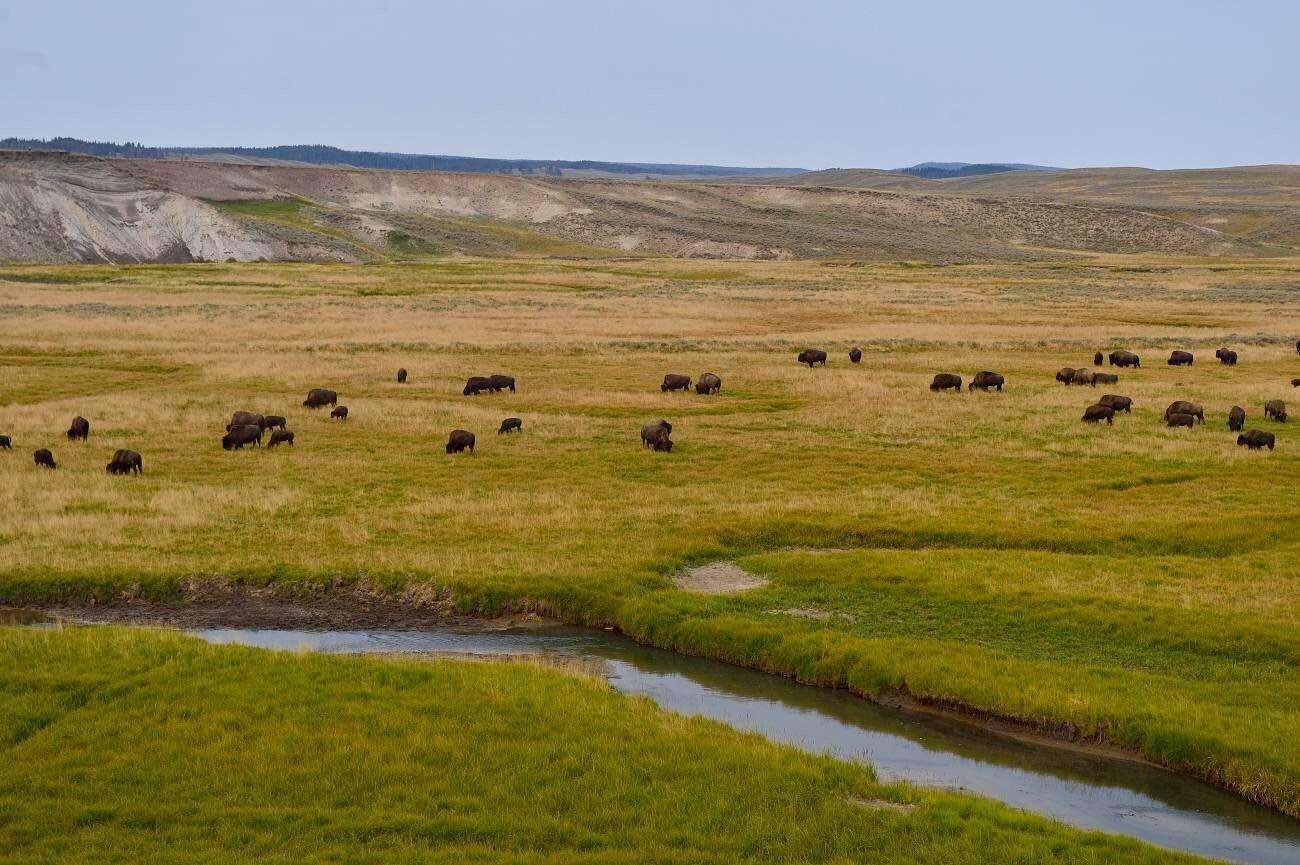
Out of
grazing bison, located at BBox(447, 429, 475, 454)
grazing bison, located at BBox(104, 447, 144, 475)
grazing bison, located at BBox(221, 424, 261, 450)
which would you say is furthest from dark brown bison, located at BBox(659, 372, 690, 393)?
grazing bison, located at BBox(104, 447, 144, 475)

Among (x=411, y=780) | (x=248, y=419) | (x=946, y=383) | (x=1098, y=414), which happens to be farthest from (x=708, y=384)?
(x=411, y=780)

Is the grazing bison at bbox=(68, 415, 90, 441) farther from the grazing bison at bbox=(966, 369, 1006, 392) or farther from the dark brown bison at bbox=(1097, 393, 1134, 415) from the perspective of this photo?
the dark brown bison at bbox=(1097, 393, 1134, 415)

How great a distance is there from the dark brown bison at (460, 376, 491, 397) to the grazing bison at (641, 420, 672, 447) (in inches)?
507

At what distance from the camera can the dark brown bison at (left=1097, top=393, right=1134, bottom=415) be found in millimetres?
43031

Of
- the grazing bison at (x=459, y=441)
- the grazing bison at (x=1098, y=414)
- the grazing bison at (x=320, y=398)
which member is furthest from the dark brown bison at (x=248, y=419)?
the grazing bison at (x=1098, y=414)

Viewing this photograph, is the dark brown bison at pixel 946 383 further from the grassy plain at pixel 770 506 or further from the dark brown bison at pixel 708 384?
the dark brown bison at pixel 708 384

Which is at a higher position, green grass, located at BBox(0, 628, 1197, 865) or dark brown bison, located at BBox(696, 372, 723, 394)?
dark brown bison, located at BBox(696, 372, 723, 394)

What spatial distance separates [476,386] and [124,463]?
680 inches

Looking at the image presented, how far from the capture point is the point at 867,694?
68.9ft

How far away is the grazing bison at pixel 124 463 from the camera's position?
112ft

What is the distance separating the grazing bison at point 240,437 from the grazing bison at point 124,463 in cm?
360

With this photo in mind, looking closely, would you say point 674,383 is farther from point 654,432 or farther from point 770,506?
point 770,506

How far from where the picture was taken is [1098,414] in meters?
42.2

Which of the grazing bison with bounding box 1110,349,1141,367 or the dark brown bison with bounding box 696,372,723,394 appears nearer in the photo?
the dark brown bison with bounding box 696,372,723,394
